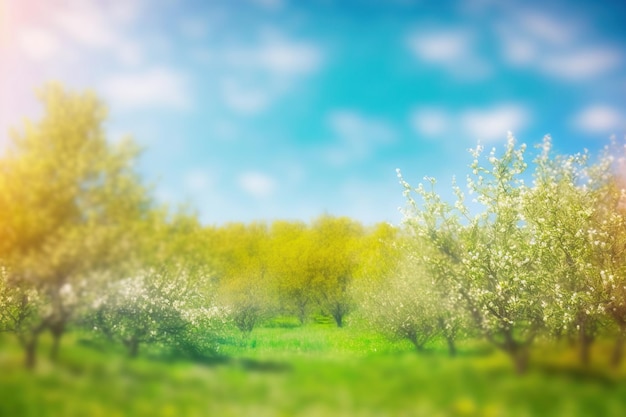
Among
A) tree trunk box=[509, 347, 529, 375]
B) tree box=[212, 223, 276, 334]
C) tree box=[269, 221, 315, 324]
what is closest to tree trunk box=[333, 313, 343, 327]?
tree box=[269, 221, 315, 324]

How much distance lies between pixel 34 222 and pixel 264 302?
101 ft

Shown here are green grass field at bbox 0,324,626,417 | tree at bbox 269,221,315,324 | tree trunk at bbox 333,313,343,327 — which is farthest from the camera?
tree at bbox 269,221,315,324

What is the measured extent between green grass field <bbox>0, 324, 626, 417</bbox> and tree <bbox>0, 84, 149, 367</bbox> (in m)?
0.80

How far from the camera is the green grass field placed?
553 centimetres

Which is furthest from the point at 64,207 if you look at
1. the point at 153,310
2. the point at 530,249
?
the point at 530,249

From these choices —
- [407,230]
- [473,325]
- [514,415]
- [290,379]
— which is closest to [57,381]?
[290,379]

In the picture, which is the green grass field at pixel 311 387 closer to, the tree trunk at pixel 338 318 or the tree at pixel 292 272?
the tree at pixel 292 272

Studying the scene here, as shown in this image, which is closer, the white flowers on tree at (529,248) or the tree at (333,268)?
the white flowers on tree at (529,248)

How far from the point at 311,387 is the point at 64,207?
3.84 metres

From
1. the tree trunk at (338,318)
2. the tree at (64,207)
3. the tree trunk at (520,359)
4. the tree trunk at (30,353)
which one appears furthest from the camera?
the tree trunk at (338,318)

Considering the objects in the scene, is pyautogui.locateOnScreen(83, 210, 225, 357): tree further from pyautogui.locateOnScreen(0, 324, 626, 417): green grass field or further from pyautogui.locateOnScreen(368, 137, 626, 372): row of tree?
pyautogui.locateOnScreen(368, 137, 626, 372): row of tree

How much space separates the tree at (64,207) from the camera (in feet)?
21.0

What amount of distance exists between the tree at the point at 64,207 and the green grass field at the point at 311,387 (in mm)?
803

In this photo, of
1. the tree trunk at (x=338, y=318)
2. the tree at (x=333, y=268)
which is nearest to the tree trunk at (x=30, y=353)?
the tree at (x=333, y=268)
